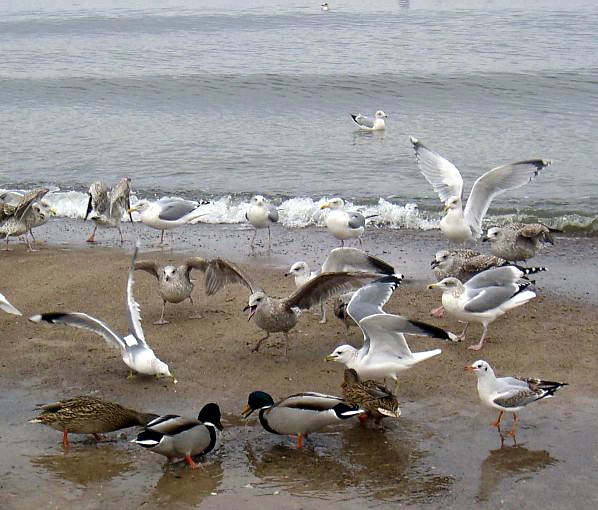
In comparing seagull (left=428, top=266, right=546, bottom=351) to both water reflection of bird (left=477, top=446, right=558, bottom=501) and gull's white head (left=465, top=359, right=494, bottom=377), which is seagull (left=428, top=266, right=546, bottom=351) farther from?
water reflection of bird (left=477, top=446, right=558, bottom=501)

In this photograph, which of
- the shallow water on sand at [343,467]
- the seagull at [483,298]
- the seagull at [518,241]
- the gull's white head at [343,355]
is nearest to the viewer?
the shallow water on sand at [343,467]

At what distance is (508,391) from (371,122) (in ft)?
50.6

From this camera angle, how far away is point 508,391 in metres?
7.10

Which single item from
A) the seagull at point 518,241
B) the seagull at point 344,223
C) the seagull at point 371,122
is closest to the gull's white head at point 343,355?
the seagull at point 518,241

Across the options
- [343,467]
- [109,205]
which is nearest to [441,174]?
[109,205]

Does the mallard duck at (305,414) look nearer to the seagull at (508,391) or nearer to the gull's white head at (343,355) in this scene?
the gull's white head at (343,355)

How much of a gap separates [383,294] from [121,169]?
A: 36.7 ft

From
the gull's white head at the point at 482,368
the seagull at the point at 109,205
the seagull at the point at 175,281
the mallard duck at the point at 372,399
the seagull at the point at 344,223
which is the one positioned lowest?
the seagull at the point at 109,205

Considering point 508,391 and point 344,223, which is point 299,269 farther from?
point 508,391

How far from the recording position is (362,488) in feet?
20.6

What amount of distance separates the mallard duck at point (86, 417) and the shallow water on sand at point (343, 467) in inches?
6.2

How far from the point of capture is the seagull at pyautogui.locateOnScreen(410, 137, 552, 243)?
11.9 m

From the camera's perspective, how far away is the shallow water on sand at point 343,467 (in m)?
6.15

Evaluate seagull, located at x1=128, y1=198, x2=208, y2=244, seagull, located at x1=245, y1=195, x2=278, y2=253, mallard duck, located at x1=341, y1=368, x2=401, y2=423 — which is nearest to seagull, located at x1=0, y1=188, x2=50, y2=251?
seagull, located at x1=128, y1=198, x2=208, y2=244
